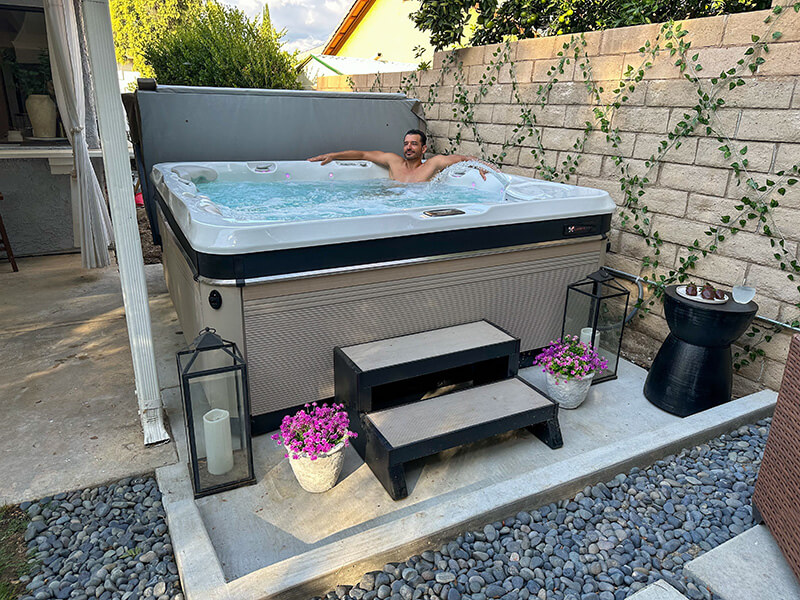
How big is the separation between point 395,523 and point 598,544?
0.59 m

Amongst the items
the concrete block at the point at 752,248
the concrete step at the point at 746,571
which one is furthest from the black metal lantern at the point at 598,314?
the concrete step at the point at 746,571

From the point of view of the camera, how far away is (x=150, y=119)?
3459 mm

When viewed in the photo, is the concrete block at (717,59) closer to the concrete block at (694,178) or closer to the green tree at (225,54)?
the concrete block at (694,178)

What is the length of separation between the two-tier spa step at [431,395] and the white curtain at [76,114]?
269cm

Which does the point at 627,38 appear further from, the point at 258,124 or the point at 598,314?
the point at 258,124

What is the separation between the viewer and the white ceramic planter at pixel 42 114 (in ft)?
13.5

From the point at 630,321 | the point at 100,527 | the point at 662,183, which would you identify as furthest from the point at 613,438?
the point at 100,527

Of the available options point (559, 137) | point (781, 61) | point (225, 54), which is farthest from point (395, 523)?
point (225, 54)

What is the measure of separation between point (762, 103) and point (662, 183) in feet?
1.71

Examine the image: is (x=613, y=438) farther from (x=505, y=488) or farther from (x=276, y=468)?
(x=276, y=468)

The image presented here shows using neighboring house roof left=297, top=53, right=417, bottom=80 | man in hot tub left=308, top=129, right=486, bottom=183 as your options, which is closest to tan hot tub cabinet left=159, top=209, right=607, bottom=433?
man in hot tub left=308, top=129, right=486, bottom=183

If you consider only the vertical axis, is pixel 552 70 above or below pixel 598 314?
above

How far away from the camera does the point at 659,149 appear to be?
2.58m

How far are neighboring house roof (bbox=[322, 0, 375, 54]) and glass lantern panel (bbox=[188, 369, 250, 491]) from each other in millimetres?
10275
